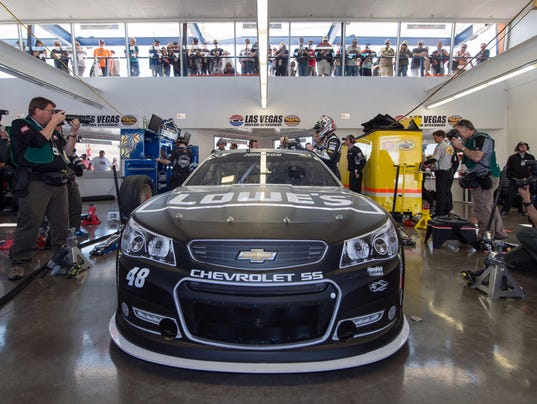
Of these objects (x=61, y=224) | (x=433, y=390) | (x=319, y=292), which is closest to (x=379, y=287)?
(x=319, y=292)

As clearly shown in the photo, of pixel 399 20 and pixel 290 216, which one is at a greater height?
pixel 399 20

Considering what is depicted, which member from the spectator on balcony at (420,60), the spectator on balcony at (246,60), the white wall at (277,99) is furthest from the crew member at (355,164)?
the spectator on balcony at (420,60)

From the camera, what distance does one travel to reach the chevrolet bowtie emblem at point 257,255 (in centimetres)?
148

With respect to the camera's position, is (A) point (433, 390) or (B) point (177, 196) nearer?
(A) point (433, 390)

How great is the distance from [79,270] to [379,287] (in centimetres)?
289

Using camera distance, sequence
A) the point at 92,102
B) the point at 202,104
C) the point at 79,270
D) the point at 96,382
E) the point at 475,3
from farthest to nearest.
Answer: the point at 202,104 → the point at 92,102 → the point at 475,3 → the point at 79,270 → the point at 96,382

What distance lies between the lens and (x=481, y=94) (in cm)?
1238

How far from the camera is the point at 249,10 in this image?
1173 cm

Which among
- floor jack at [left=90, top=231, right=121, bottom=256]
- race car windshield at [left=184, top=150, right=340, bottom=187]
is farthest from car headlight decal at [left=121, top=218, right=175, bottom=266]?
floor jack at [left=90, top=231, right=121, bottom=256]

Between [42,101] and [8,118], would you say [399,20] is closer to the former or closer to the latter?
[42,101]

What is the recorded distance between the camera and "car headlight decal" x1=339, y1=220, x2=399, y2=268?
1550 millimetres

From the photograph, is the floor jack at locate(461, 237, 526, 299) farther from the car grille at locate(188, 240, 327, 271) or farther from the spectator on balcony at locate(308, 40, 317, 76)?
the spectator on balcony at locate(308, 40, 317, 76)

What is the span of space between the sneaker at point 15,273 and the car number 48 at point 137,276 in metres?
2.15

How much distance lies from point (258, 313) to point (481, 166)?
3.94 metres
